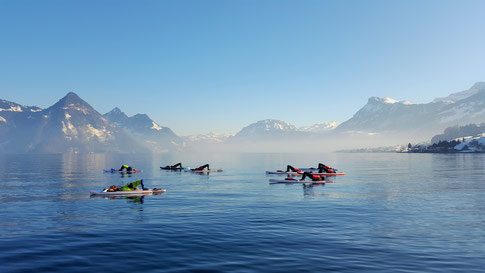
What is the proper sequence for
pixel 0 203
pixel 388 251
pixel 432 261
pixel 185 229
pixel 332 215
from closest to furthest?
pixel 432 261, pixel 388 251, pixel 185 229, pixel 332 215, pixel 0 203

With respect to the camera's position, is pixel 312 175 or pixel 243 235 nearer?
pixel 243 235

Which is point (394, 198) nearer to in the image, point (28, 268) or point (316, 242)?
point (316, 242)

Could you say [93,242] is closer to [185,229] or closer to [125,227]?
[125,227]

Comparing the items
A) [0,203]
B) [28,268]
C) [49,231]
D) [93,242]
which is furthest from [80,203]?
[28,268]

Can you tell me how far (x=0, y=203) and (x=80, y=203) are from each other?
342 inches

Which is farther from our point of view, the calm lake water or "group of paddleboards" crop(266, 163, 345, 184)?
"group of paddleboards" crop(266, 163, 345, 184)

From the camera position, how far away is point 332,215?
96.5ft

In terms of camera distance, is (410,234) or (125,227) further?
(125,227)

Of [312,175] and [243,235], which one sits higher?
[312,175]

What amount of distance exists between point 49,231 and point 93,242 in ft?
18.1

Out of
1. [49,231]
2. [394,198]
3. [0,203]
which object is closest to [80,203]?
[0,203]

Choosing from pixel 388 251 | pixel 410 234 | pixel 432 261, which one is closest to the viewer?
pixel 432 261

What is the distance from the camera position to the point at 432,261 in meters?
16.8

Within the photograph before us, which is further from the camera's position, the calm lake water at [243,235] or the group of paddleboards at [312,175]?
the group of paddleboards at [312,175]
